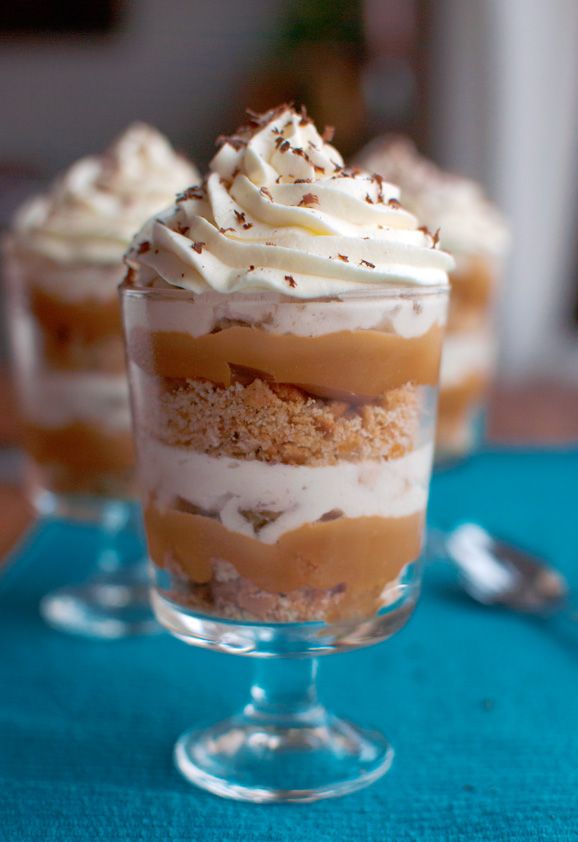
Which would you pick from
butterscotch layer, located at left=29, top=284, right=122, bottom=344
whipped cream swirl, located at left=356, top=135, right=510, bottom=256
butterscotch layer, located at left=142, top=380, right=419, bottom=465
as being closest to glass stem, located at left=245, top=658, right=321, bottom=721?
butterscotch layer, located at left=142, top=380, right=419, bottom=465

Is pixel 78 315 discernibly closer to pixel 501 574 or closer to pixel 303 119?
pixel 303 119

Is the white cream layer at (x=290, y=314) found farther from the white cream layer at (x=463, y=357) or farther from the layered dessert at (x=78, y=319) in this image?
the white cream layer at (x=463, y=357)

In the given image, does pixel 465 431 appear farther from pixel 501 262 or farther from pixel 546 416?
pixel 546 416

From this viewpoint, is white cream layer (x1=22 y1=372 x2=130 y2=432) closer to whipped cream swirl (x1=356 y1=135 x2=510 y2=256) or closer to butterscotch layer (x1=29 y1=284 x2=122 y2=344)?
butterscotch layer (x1=29 y1=284 x2=122 y2=344)

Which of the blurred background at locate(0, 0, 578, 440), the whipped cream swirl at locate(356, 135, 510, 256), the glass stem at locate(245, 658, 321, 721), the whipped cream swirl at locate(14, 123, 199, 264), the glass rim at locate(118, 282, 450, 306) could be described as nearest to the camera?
the glass rim at locate(118, 282, 450, 306)

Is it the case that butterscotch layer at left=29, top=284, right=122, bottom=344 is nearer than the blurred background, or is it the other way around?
butterscotch layer at left=29, top=284, right=122, bottom=344

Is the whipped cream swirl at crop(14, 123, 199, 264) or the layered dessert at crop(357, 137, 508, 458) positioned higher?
the whipped cream swirl at crop(14, 123, 199, 264)
